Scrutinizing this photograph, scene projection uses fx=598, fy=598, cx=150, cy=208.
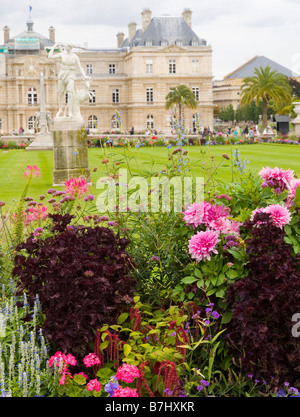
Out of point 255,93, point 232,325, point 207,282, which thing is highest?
point 255,93

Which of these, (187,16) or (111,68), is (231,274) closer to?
(187,16)

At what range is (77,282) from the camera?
12.4 ft

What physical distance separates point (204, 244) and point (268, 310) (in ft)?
2.04

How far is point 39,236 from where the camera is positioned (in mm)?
4809

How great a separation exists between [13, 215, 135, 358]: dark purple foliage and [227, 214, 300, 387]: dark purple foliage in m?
0.79

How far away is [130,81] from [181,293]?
259ft

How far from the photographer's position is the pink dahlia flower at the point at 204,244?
3963 mm

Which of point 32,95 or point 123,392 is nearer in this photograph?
point 123,392

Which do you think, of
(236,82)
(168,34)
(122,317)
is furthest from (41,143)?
(236,82)

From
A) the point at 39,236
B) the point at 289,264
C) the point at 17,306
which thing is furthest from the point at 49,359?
the point at 289,264

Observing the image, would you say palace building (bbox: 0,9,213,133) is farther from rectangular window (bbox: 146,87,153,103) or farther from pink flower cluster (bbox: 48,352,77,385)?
pink flower cluster (bbox: 48,352,77,385)

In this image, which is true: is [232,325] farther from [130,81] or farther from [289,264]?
[130,81]

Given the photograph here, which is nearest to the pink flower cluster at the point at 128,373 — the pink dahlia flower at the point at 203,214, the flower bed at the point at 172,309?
the flower bed at the point at 172,309

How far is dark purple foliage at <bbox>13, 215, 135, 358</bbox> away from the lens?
375cm
